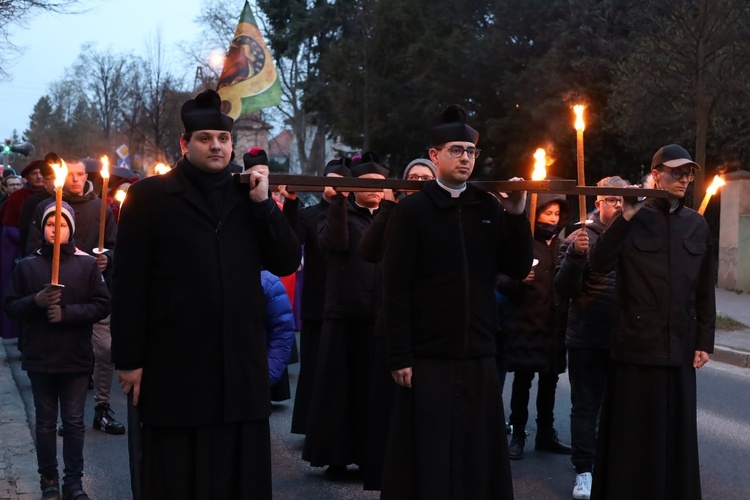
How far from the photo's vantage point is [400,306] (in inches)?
187

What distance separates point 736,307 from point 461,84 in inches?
622

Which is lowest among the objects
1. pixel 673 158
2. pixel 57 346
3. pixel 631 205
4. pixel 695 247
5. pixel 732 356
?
pixel 732 356

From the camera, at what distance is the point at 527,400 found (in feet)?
24.5

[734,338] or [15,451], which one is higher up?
[734,338]

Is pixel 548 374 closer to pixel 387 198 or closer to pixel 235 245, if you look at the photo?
pixel 387 198

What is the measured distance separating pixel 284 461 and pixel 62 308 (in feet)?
6.68

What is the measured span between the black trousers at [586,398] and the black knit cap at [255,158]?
281cm

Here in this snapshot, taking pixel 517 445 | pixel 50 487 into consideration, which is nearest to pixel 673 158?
pixel 517 445

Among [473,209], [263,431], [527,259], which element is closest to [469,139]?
[473,209]

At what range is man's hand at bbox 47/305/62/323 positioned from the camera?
5996mm

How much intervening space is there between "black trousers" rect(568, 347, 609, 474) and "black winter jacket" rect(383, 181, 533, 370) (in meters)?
1.93

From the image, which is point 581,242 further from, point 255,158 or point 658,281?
point 255,158

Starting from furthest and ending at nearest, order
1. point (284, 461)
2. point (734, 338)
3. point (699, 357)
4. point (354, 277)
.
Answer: point (734, 338), point (284, 461), point (354, 277), point (699, 357)

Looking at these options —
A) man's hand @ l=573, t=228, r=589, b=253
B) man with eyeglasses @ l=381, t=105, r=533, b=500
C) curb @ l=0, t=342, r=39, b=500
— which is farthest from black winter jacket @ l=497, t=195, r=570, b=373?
curb @ l=0, t=342, r=39, b=500
